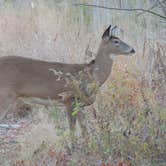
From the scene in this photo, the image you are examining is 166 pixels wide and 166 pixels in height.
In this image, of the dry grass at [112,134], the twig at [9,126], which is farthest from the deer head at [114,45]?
the twig at [9,126]

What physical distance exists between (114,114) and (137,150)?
0.43 metres

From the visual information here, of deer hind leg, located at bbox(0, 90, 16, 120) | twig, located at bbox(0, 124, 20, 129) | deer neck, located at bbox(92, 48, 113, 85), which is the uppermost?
deer neck, located at bbox(92, 48, 113, 85)

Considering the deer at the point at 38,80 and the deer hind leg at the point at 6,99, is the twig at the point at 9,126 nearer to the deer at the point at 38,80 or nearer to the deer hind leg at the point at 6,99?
the deer at the point at 38,80

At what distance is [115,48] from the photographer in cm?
777

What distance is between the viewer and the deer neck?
7.60 meters

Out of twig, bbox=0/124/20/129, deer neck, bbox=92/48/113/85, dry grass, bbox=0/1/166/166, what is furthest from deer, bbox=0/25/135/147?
twig, bbox=0/124/20/129

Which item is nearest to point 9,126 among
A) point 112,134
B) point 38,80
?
point 38,80

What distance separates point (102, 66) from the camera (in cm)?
771

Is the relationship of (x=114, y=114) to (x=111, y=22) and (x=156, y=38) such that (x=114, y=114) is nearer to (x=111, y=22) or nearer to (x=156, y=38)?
(x=156, y=38)

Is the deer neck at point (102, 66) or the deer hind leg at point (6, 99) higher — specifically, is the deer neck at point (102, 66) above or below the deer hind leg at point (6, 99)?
above

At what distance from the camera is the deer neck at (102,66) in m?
7.60

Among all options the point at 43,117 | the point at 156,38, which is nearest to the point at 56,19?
the point at 156,38

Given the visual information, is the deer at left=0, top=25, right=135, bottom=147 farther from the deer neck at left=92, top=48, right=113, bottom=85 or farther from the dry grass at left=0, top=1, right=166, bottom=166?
the dry grass at left=0, top=1, right=166, bottom=166

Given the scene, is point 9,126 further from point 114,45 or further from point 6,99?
point 114,45
